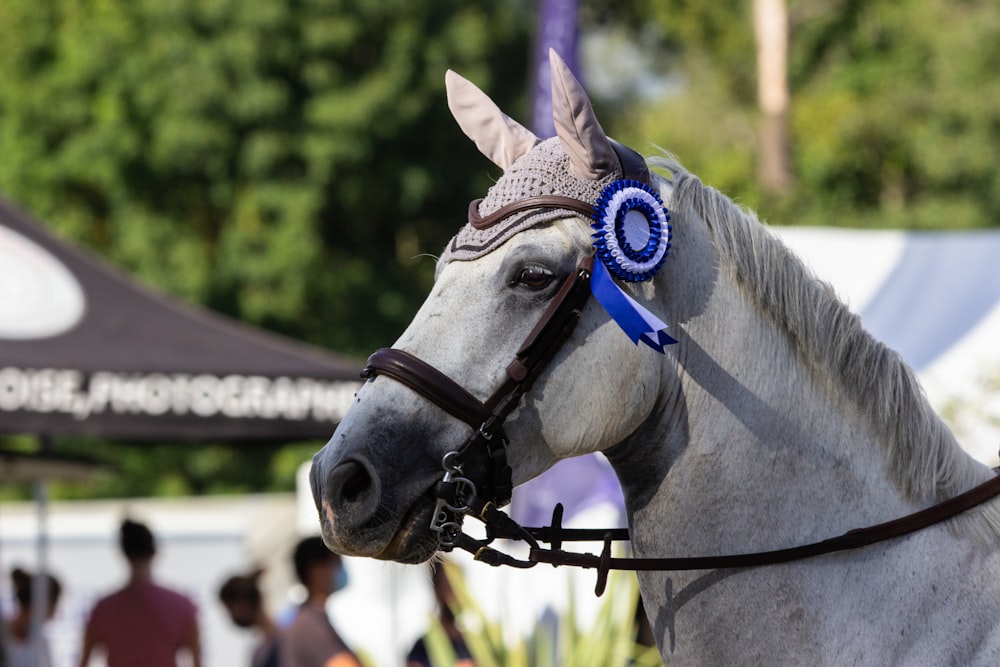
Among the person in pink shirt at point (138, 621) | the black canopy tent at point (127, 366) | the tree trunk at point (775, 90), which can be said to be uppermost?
the tree trunk at point (775, 90)

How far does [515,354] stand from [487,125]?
66 cm

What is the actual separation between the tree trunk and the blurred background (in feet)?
0.12

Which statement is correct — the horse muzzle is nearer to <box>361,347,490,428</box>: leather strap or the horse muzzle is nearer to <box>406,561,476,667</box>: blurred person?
<box>361,347,490,428</box>: leather strap

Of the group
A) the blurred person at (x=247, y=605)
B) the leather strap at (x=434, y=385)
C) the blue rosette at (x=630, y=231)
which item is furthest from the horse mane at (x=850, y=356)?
the blurred person at (x=247, y=605)

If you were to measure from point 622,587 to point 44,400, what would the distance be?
2801 millimetres

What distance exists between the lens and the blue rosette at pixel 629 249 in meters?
2.33

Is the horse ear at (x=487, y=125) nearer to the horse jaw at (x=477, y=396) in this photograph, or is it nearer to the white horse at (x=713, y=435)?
the white horse at (x=713, y=435)

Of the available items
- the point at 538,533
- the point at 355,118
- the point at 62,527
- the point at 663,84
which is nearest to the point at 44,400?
the point at 538,533

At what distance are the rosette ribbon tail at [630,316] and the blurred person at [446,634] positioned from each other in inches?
163

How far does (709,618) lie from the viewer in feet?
7.91

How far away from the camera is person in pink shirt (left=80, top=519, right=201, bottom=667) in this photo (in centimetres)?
757

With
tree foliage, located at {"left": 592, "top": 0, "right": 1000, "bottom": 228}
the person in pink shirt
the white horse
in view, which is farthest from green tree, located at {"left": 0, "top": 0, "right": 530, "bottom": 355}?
the white horse

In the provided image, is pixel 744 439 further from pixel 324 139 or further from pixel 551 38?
pixel 324 139

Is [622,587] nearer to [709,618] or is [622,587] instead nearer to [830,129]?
[709,618]
